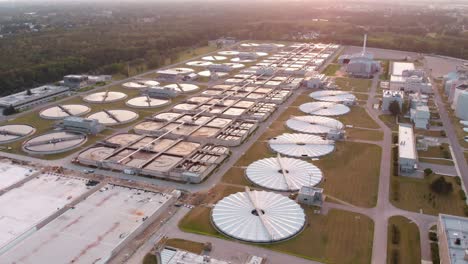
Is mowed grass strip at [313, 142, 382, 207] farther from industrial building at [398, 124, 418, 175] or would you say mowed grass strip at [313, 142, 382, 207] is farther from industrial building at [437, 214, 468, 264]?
A: industrial building at [437, 214, 468, 264]

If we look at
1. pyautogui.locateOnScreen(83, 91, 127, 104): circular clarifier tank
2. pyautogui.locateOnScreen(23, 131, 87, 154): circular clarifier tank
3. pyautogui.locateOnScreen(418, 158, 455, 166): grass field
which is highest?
pyautogui.locateOnScreen(83, 91, 127, 104): circular clarifier tank

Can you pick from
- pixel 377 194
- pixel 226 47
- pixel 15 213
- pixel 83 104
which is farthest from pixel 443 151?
pixel 226 47

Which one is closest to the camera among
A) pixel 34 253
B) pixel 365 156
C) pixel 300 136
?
pixel 34 253

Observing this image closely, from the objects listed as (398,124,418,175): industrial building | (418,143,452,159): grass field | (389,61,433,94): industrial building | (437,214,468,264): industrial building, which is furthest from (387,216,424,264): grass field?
(389,61,433,94): industrial building

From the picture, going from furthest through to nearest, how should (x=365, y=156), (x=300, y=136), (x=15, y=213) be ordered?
(x=300, y=136) < (x=365, y=156) < (x=15, y=213)

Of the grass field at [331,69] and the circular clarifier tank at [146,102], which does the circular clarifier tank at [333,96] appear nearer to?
the grass field at [331,69]

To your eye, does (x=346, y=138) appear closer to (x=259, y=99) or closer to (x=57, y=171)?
(x=259, y=99)

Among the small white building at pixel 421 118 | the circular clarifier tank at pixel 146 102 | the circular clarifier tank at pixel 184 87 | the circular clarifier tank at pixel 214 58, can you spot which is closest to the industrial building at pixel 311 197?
the small white building at pixel 421 118

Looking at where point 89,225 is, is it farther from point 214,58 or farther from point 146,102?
point 214,58
